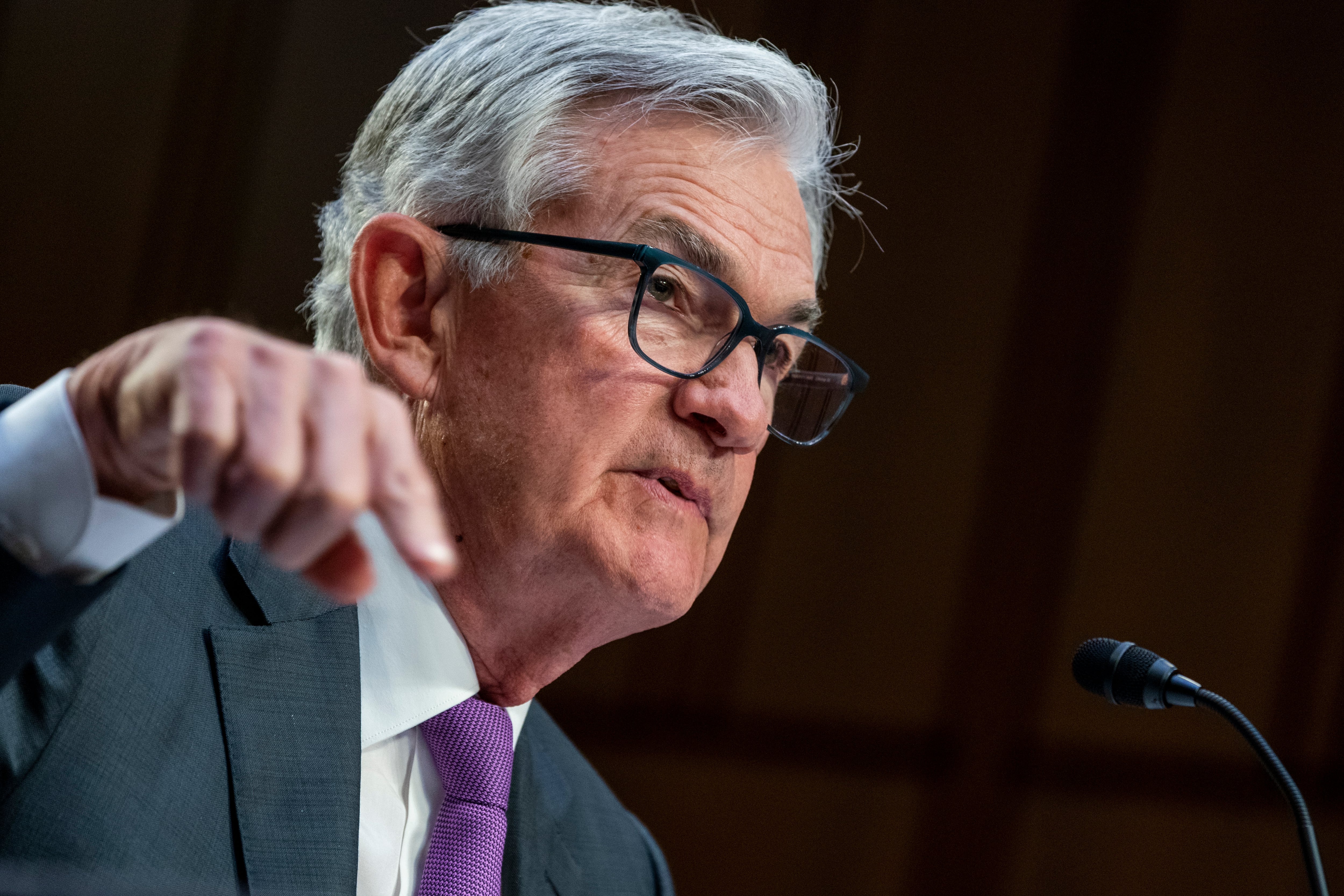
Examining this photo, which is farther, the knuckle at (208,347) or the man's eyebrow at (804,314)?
the man's eyebrow at (804,314)

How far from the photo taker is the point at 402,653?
1.30m

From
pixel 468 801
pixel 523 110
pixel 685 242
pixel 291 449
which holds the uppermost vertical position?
pixel 523 110

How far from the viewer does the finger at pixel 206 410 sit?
59 cm

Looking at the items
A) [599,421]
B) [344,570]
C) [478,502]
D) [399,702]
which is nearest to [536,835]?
[399,702]

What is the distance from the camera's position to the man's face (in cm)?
A: 130

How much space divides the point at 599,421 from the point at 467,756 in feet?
1.32

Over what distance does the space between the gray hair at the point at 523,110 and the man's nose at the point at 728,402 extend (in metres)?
0.27

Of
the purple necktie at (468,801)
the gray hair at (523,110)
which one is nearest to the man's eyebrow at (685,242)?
the gray hair at (523,110)

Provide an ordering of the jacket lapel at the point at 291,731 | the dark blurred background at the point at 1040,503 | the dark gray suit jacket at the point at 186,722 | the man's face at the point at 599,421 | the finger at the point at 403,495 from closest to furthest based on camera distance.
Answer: the finger at the point at 403,495, the dark gray suit jacket at the point at 186,722, the jacket lapel at the point at 291,731, the man's face at the point at 599,421, the dark blurred background at the point at 1040,503

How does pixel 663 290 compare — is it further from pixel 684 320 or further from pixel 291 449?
pixel 291 449

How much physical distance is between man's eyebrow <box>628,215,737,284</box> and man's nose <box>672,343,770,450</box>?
113mm

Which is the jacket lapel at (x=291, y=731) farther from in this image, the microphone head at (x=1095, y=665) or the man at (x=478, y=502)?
the microphone head at (x=1095, y=665)

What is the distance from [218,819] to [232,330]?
23.1 inches

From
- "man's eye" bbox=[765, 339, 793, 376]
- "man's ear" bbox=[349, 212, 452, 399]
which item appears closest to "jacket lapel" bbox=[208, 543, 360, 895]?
"man's ear" bbox=[349, 212, 452, 399]
